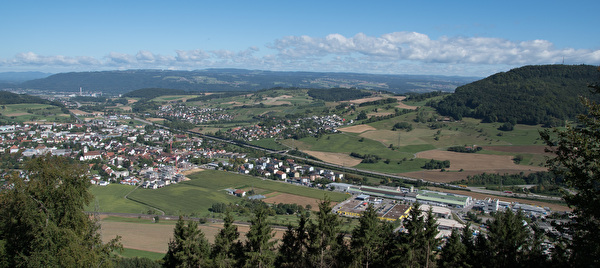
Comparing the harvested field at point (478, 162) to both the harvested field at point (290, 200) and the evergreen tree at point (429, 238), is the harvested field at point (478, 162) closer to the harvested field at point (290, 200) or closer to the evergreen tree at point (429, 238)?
the harvested field at point (290, 200)

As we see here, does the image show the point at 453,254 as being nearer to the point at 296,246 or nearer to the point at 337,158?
the point at 296,246

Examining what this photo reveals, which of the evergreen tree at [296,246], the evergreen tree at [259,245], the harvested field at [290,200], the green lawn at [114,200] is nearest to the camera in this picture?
the evergreen tree at [259,245]

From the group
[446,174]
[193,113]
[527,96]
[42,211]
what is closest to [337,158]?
[446,174]

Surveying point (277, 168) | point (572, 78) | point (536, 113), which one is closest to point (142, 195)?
point (277, 168)

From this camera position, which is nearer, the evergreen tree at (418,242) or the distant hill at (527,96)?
the evergreen tree at (418,242)

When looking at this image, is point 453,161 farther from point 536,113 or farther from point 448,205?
point 536,113

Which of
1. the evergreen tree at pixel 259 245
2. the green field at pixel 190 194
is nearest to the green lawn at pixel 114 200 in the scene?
the green field at pixel 190 194
